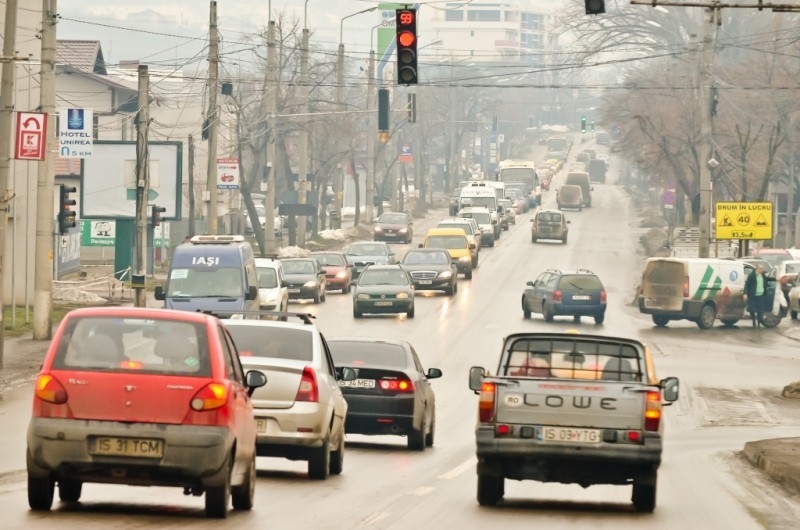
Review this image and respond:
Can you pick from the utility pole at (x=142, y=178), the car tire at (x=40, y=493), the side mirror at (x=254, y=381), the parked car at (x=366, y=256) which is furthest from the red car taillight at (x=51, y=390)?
the parked car at (x=366, y=256)

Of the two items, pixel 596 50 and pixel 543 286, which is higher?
pixel 596 50

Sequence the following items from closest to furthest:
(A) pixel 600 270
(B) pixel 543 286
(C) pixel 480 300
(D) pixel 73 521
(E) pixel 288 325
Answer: (D) pixel 73 521, (E) pixel 288 325, (B) pixel 543 286, (C) pixel 480 300, (A) pixel 600 270

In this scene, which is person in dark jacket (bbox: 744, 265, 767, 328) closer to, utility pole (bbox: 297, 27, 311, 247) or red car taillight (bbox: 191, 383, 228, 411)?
utility pole (bbox: 297, 27, 311, 247)

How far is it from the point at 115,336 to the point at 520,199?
107 m

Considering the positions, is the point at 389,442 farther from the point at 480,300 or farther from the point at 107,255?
the point at 107,255

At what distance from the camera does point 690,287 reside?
164 feet

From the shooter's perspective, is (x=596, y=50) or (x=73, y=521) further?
(x=596, y=50)

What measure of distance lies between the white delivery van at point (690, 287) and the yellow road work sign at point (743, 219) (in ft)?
25.9

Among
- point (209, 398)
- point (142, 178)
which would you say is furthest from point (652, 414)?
point (142, 178)

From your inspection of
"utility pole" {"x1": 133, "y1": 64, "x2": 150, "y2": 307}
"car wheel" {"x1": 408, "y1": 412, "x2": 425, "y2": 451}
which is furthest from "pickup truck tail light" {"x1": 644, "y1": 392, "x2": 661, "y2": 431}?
"utility pole" {"x1": 133, "y1": 64, "x2": 150, "y2": 307}

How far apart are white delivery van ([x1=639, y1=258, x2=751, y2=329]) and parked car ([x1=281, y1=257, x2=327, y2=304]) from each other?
10.4m

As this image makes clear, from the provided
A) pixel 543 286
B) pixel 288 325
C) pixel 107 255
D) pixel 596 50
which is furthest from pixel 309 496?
pixel 596 50

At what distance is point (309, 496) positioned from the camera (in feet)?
51.2

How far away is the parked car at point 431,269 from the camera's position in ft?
190
